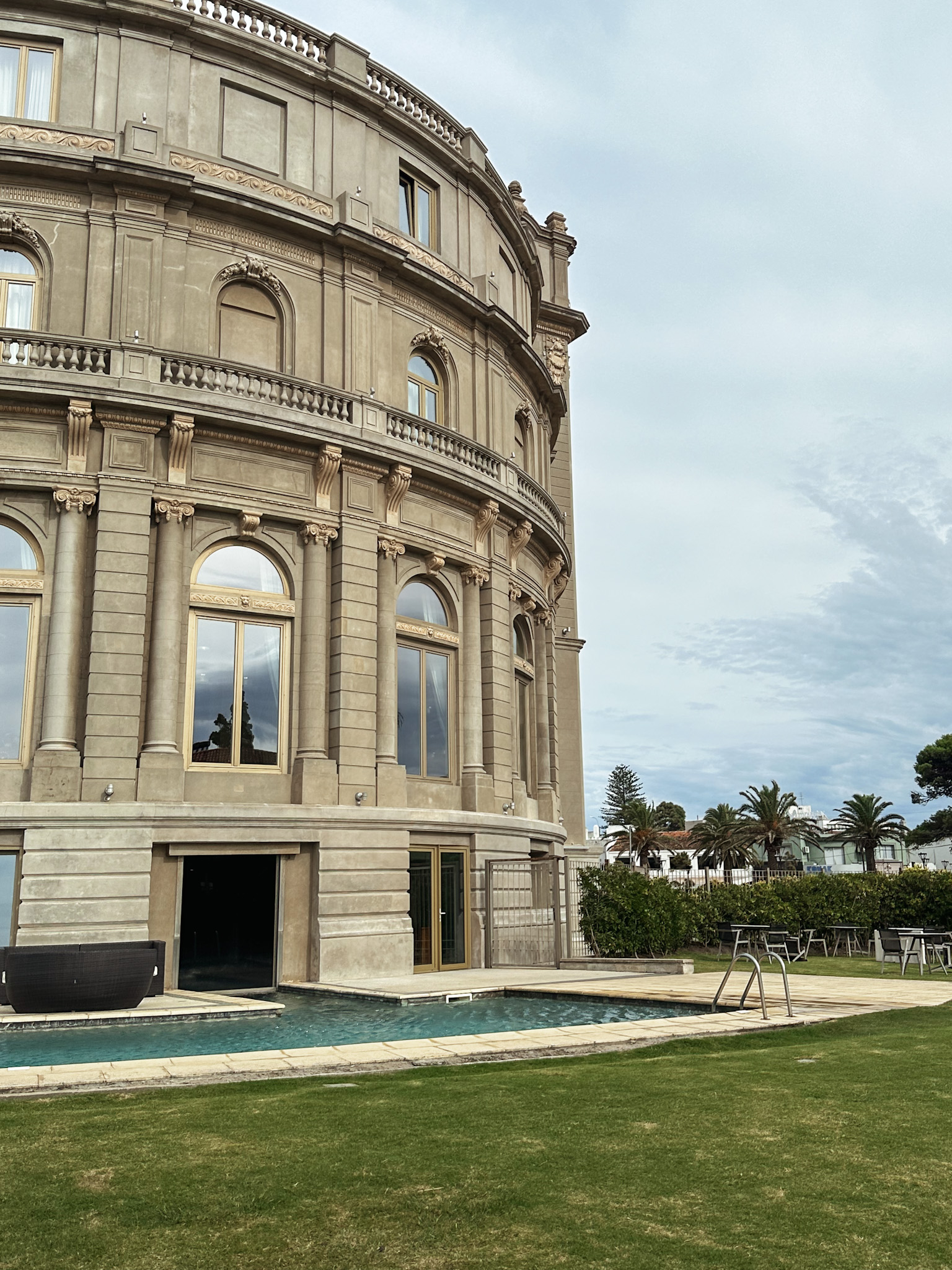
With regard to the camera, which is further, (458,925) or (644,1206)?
(458,925)

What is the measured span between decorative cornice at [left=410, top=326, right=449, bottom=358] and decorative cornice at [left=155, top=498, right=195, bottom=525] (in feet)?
25.4

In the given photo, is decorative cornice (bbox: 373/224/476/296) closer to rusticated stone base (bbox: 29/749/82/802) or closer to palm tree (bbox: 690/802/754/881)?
rusticated stone base (bbox: 29/749/82/802)

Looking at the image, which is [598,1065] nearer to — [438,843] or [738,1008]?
[738,1008]

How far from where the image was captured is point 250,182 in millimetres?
23766

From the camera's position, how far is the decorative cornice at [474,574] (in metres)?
25.9

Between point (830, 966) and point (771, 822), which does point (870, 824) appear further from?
point (830, 966)

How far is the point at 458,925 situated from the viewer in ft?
78.3

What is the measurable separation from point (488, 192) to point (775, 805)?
51.8 metres

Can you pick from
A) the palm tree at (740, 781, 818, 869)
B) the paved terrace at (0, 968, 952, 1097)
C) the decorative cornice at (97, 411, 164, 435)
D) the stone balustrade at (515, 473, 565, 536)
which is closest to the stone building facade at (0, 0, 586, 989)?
the decorative cornice at (97, 411, 164, 435)

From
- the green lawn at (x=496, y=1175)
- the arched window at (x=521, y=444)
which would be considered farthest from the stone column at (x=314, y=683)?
the green lawn at (x=496, y=1175)

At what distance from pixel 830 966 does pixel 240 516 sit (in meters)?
16.3

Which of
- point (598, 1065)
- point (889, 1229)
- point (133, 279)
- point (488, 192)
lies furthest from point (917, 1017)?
point (488, 192)

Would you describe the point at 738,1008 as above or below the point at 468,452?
below

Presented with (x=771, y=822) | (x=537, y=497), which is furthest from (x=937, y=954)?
(x=771, y=822)
